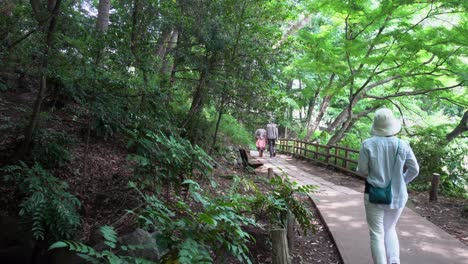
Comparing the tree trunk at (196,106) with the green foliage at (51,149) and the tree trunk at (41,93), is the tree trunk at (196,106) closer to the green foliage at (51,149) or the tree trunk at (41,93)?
the green foliage at (51,149)

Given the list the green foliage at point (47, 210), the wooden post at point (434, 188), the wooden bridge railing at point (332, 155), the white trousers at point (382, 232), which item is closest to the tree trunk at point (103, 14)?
the green foliage at point (47, 210)

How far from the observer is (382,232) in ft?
11.7

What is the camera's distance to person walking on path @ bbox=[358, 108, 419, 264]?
3543 mm

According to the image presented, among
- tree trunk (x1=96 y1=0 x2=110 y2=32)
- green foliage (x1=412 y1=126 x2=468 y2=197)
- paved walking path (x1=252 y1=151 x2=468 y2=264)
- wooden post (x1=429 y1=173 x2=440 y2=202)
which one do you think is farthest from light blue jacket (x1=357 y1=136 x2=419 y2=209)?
green foliage (x1=412 y1=126 x2=468 y2=197)

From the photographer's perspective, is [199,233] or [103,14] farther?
[103,14]

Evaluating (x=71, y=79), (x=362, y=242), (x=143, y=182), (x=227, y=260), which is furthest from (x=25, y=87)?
(x=362, y=242)

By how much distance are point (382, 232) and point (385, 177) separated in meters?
0.55

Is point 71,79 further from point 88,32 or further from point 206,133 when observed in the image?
point 206,133

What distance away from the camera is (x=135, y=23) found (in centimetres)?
652

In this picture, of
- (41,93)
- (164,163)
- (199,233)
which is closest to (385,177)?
(199,233)

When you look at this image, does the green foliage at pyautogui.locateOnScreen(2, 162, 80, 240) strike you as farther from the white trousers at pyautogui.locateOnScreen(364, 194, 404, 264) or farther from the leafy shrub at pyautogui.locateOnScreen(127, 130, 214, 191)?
the white trousers at pyautogui.locateOnScreen(364, 194, 404, 264)

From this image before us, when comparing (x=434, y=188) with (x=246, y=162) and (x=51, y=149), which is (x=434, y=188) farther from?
(x=51, y=149)

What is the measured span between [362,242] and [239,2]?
16.5ft

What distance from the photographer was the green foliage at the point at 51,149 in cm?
546
